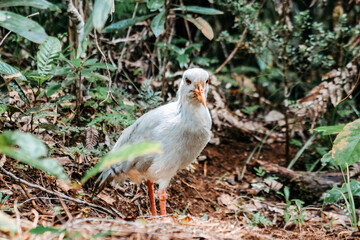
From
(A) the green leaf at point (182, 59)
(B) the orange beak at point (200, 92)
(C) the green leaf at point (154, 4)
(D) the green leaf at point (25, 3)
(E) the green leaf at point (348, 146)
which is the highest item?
(C) the green leaf at point (154, 4)

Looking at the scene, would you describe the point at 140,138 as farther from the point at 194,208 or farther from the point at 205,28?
the point at 205,28

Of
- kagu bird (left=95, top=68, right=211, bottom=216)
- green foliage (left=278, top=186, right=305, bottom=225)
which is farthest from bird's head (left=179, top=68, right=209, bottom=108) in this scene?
green foliage (left=278, top=186, right=305, bottom=225)

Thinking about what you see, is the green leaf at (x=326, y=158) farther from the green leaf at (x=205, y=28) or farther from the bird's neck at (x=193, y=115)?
the green leaf at (x=205, y=28)

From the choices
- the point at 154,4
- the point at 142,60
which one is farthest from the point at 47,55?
the point at 142,60

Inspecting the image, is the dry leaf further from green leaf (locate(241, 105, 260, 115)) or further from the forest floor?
green leaf (locate(241, 105, 260, 115))

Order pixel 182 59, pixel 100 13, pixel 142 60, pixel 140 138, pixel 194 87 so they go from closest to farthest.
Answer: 1. pixel 100 13
2. pixel 194 87
3. pixel 140 138
4. pixel 182 59
5. pixel 142 60

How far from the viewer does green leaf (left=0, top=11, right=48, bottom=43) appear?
307cm

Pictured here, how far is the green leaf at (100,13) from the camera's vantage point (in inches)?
89.5

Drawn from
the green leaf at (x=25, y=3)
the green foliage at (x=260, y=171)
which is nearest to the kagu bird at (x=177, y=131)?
the green foliage at (x=260, y=171)

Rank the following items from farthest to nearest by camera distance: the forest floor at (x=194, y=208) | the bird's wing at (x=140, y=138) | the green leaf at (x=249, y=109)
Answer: the green leaf at (x=249, y=109), the bird's wing at (x=140, y=138), the forest floor at (x=194, y=208)

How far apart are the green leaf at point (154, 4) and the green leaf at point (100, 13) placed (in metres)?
1.60

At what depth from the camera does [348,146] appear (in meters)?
2.76

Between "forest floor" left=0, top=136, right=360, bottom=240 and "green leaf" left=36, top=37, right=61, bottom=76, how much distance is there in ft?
2.86

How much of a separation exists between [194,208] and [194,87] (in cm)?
151
